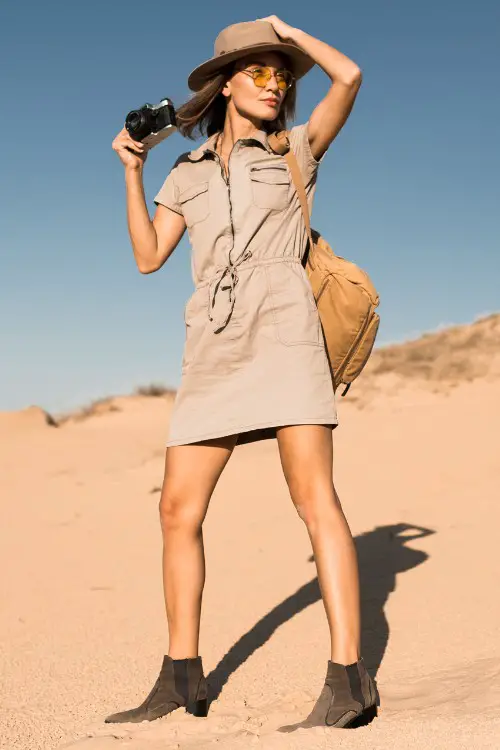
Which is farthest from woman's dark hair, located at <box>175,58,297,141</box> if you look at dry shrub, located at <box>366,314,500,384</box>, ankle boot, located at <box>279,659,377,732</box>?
dry shrub, located at <box>366,314,500,384</box>

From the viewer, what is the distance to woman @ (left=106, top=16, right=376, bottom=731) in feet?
9.45

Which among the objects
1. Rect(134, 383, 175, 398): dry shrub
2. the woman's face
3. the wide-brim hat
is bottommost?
Rect(134, 383, 175, 398): dry shrub

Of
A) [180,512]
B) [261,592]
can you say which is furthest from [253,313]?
[261,592]

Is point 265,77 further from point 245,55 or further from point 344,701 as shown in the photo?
point 344,701

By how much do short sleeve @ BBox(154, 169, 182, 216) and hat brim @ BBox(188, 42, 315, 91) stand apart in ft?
1.15

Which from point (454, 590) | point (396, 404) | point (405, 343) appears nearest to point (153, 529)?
point (454, 590)

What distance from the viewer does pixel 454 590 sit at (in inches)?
185

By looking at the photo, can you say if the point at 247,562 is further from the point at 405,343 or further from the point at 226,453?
the point at 405,343

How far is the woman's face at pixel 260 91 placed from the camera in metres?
3.11

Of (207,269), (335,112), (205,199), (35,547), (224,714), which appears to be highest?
(335,112)

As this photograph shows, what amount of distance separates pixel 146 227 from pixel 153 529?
4086 millimetres

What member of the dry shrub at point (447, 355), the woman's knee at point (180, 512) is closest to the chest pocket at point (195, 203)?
the woman's knee at point (180, 512)

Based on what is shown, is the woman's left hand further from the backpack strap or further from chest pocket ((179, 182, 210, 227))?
chest pocket ((179, 182, 210, 227))

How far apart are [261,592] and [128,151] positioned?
2.87 meters
